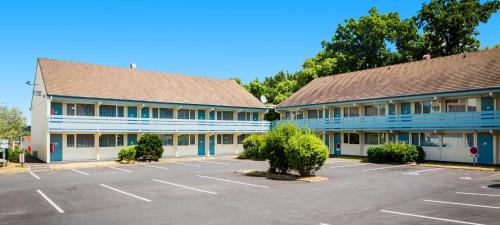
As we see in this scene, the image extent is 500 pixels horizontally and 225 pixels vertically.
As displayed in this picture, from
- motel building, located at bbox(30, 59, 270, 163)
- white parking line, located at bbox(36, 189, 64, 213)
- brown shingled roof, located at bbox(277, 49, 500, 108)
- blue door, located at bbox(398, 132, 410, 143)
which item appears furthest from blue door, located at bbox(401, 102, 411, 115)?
white parking line, located at bbox(36, 189, 64, 213)

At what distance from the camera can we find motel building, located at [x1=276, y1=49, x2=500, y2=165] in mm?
28891

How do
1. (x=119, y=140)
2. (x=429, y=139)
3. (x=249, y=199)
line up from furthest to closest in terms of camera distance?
1. (x=119, y=140)
2. (x=429, y=139)
3. (x=249, y=199)

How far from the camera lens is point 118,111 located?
120 feet

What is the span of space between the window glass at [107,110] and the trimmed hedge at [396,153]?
2227 centimetres

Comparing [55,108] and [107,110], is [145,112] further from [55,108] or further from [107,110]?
[55,108]

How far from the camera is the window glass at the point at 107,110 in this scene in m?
35.7

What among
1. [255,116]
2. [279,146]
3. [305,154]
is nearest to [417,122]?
→ [279,146]

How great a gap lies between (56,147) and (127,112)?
6.58 m

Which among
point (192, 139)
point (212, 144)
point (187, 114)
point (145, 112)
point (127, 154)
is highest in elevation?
point (145, 112)

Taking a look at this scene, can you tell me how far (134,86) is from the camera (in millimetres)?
39250

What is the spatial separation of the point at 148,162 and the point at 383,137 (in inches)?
795

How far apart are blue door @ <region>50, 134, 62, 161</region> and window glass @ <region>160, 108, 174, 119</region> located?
30.6ft

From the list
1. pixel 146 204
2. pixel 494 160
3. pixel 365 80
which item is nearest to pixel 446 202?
pixel 146 204

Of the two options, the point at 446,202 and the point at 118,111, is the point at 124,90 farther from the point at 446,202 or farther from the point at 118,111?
the point at 446,202
